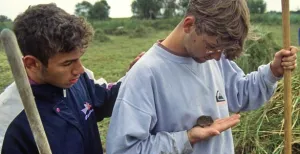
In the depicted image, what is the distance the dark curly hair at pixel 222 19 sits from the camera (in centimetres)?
126

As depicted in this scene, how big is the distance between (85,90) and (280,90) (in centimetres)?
208

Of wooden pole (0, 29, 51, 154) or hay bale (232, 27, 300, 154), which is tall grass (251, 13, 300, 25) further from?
wooden pole (0, 29, 51, 154)

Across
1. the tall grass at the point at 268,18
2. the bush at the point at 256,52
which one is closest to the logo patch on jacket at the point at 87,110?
the bush at the point at 256,52

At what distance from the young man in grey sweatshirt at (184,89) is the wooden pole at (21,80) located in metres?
0.42

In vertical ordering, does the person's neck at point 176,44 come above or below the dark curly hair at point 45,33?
below

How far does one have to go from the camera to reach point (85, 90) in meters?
1.56

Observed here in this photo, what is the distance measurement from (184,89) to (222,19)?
0.27 metres

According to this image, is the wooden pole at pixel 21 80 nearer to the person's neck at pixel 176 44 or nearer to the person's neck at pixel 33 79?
the person's neck at pixel 33 79

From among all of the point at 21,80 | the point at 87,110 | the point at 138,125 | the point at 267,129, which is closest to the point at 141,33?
the point at 267,129

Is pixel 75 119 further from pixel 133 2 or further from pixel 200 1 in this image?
pixel 133 2

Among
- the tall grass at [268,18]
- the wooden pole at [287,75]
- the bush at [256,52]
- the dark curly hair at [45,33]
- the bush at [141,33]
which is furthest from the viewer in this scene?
the bush at [141,33]

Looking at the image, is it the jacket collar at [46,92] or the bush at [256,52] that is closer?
the jacket collar at [46,92]

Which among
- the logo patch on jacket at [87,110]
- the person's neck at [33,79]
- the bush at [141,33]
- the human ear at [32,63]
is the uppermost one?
the human ear at [32,63]

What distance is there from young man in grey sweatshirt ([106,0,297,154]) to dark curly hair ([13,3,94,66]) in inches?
8.6
